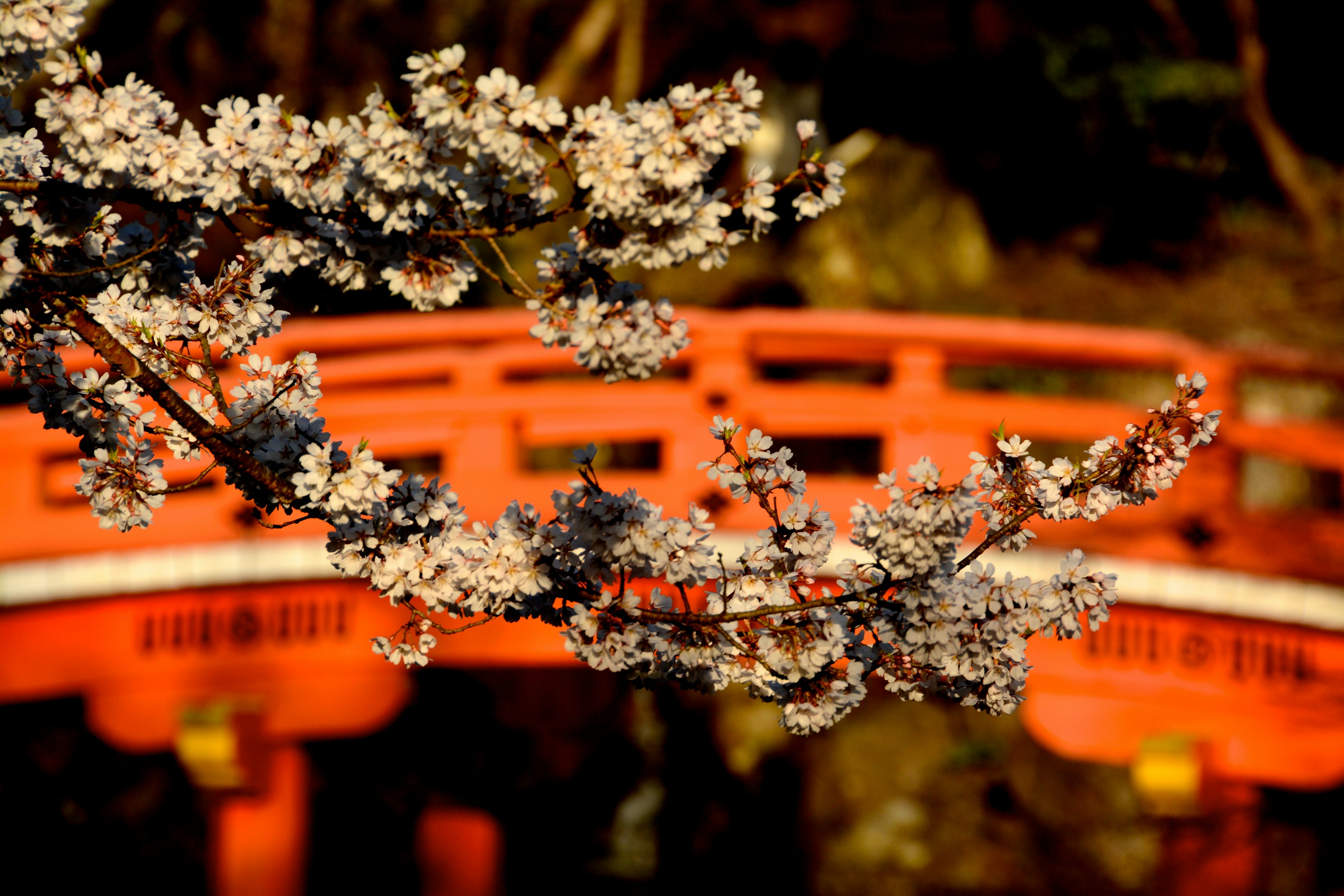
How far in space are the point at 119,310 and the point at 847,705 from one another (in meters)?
1.56

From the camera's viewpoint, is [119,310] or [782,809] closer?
[119,310]

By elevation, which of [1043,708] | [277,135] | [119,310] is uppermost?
[277,135]

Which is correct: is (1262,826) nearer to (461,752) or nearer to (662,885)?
(662,885)

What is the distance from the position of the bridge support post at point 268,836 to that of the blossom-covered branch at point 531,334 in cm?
458

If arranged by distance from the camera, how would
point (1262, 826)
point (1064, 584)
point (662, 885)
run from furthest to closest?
point (662, 885) → point (1262, 826) → point (1064, 584)

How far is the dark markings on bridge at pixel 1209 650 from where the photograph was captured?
616 centimetres

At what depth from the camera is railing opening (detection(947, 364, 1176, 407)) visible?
1083cm

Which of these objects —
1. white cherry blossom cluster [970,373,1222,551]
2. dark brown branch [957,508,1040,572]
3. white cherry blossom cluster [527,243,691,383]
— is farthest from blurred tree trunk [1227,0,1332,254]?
white cherry blossom cluster [527,243,691,383]

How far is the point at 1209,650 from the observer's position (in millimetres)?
6195

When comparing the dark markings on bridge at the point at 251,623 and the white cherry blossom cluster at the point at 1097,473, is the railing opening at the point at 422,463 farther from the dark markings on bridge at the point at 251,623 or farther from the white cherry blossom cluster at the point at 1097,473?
the white cherry blossom cluster at the point at 1097,473

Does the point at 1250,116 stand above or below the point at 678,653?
above

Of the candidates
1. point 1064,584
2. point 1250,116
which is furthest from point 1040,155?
point 1064,584

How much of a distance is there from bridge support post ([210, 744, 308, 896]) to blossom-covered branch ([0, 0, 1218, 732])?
15.0 feet

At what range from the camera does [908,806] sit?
11539 millimetres
